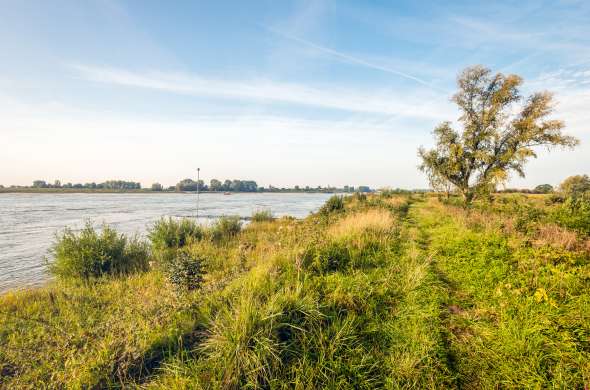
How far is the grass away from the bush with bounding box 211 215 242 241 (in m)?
9.38

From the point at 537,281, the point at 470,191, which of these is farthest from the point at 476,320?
the point at 470,191

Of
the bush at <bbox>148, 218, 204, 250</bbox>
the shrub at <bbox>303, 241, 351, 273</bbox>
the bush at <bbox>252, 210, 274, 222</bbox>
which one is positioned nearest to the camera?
the shrub at <bbox>303, 241, 351, 273</bbox>

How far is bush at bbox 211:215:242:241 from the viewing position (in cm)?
1696

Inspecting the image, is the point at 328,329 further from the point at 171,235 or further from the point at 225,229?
the point at 225,229

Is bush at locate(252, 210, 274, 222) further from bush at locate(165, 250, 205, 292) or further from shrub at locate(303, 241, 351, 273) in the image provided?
bush at locate(165, 250, 205, 292)

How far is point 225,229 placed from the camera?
17.9 m

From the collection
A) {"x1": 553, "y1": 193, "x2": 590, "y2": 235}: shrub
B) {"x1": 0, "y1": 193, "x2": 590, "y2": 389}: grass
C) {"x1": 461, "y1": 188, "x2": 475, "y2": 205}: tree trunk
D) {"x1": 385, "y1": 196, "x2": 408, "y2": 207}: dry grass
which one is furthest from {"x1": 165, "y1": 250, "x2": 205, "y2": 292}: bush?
{"x1": 461, "y1": 188, "x2": 475, "y2": 205}: tree trunk

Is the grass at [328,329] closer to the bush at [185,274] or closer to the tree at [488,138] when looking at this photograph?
the bush at [185,274]

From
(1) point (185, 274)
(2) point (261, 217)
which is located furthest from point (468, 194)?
(1) point (185, 274)

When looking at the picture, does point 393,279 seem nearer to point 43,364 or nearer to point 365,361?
point 365,361

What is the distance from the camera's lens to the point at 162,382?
3.42 m

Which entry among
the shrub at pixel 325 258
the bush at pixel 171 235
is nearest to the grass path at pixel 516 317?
the shrub at pixel 325 258

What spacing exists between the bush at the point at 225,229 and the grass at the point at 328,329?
369 inches

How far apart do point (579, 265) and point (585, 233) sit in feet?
11.3
